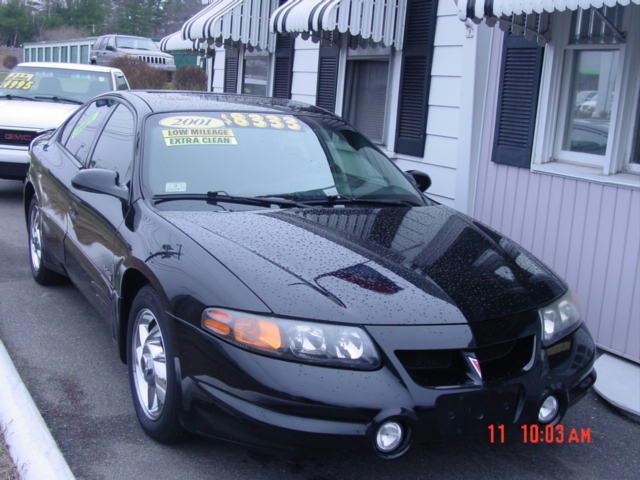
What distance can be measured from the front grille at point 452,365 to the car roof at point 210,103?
2209 mm

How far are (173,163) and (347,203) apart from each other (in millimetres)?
953

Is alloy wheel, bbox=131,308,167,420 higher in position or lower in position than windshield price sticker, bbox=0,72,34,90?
lower

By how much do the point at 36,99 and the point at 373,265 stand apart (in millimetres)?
7911

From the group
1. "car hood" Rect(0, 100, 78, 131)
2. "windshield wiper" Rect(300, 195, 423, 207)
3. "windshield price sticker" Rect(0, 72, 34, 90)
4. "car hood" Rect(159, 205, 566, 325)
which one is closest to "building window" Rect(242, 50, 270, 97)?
"car hood" Rect(0, 100, 78, 131)

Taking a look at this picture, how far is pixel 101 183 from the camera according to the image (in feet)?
13.5

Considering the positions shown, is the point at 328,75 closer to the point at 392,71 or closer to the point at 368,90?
the point at 368,90

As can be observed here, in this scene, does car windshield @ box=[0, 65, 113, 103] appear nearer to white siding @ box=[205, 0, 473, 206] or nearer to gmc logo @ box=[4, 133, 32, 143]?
gmc logo @ box=[4, 133, 32, 143]

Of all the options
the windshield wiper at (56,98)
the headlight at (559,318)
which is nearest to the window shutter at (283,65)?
the windshield wiper at (56,98)

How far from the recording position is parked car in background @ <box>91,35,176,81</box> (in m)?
30.4

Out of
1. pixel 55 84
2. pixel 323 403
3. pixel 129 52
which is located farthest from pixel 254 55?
pixel 129 52

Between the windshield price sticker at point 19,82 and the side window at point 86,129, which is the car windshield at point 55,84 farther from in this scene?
the side window at point 86,129

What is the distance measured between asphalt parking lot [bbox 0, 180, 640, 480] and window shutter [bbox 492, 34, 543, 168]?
6.96 ft

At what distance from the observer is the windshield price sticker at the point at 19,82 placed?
1012 cm

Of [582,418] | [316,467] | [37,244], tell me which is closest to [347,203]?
[316,467]
